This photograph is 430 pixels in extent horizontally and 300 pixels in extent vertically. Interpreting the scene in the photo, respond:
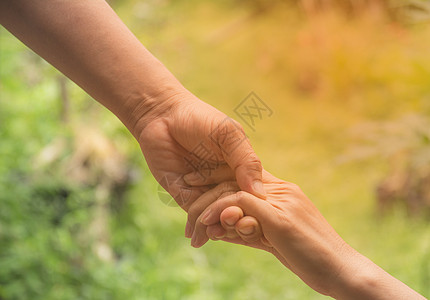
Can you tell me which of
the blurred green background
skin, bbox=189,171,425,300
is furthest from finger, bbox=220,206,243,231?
the blurred green background

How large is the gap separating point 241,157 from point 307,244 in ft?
0.56

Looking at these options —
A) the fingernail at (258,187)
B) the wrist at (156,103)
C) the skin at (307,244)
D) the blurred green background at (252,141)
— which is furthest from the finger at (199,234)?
the blurred green background at (252,141)

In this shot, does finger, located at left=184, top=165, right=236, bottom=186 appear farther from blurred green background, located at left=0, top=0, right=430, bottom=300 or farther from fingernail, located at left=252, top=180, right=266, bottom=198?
blurred green background, located at left=0, top=0, right=430, bottom=300

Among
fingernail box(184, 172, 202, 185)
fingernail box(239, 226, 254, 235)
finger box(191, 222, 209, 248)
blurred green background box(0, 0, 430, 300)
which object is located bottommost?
finger box(191, 222, 209, 248)

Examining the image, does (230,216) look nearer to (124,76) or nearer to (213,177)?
(213,177)

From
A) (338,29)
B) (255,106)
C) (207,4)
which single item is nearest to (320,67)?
(338,29)

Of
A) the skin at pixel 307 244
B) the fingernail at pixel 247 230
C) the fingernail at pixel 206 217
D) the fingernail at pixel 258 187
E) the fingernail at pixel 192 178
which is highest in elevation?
the fingernail at pixel 258 187

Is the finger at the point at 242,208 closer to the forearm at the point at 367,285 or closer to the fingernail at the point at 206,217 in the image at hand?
the fingernail at the point at 206,217

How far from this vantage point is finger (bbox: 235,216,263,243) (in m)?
0.81

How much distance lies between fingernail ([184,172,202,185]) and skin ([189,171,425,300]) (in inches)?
2.8

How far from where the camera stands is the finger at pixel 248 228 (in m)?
0.81

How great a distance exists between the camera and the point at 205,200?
877 mm

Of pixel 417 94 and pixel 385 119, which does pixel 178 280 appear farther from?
pixel 385 119

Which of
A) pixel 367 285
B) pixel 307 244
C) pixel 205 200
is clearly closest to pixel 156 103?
pixel 205 200
